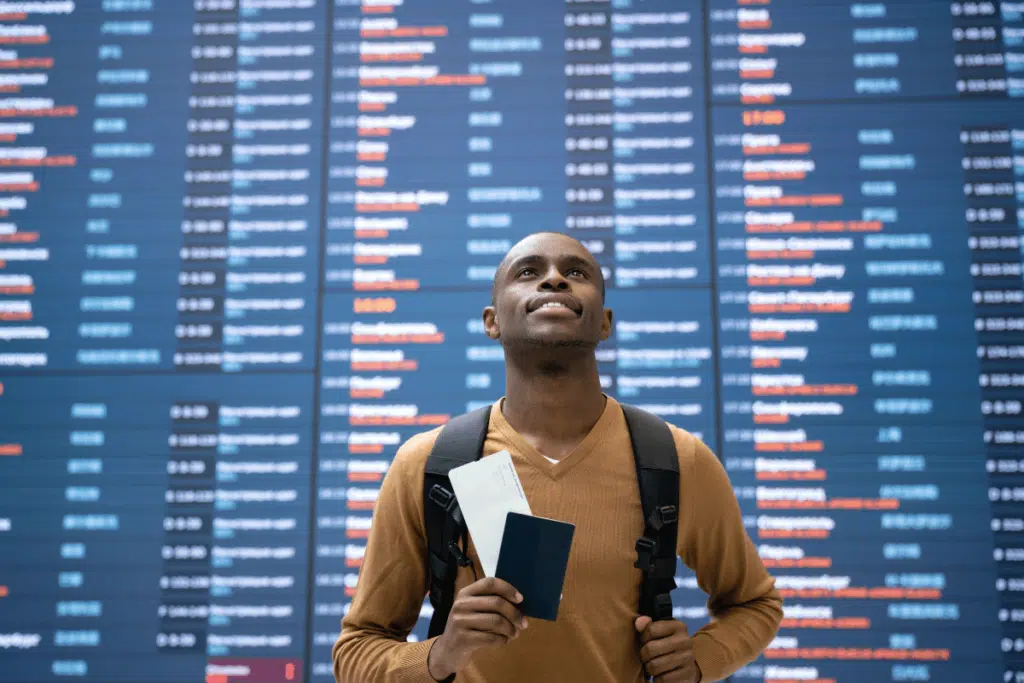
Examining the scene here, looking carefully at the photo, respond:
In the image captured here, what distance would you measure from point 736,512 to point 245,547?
6.36ft

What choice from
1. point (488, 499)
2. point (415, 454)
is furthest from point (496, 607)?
point (415, 454)

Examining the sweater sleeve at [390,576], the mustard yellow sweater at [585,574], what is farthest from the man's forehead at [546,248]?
the sweater sleeve at [390,576]

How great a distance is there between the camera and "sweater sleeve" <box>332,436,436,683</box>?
158 centimetres

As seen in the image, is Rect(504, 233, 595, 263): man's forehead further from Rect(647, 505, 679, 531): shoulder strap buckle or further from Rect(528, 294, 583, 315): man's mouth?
Rect(647, 505, 679, 531): shoulder strap buckle

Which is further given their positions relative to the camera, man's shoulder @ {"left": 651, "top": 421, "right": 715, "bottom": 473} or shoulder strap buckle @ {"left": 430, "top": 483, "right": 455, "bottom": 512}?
man's shoulder @ {"left": 651, "top": 421, "right": 715, "bottom": 473}

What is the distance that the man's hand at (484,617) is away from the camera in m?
1.32

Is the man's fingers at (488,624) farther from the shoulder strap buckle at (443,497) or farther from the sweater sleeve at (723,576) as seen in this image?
the sweater sleeve at (723,576)

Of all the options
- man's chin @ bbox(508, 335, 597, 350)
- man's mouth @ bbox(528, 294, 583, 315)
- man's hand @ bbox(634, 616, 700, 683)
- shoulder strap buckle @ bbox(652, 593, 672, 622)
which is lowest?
man's hand @ bbox(634, 616, 700, 683)

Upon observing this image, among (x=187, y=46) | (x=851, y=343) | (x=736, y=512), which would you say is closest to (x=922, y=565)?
(x=851, y=343)

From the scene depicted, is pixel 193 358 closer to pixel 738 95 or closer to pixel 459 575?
pixel 459 575

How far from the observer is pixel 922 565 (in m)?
2.84

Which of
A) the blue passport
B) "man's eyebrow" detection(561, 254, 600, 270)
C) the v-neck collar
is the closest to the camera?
the blue passport

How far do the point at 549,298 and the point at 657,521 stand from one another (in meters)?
0.47

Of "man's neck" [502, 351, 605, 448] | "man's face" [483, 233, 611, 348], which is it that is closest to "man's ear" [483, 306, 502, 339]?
"man's face" [483, 233, 611, 348]
